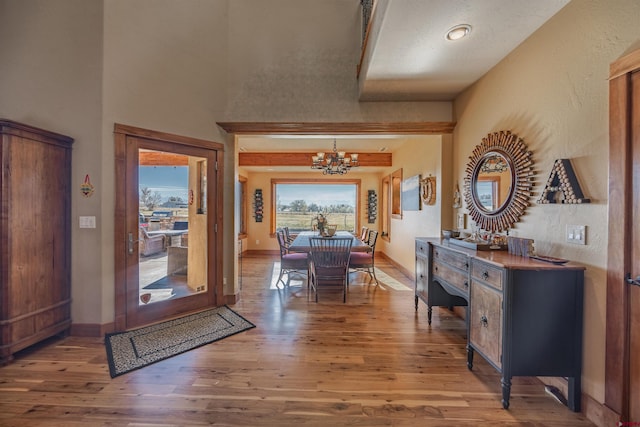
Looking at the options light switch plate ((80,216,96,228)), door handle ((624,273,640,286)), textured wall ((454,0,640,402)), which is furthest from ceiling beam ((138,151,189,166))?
door handle ((624,273,640,286))

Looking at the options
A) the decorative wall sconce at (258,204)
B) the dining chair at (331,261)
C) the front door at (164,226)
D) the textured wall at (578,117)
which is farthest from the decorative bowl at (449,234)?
the decorative wall sconce at (258,204)

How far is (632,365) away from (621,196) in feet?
3.15

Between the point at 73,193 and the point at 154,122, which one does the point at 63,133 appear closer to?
the point at 73,193

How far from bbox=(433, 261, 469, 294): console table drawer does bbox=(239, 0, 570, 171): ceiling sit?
2.00m

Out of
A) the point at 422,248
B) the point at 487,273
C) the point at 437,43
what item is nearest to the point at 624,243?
the point at 487,273

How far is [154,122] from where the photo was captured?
309 centimetres

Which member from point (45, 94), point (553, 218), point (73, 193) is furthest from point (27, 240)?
point (553, 218)

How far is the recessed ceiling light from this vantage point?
2.08 meters

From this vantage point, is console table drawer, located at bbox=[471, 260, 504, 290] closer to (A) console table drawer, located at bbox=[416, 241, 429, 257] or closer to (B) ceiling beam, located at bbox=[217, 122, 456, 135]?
(A) console table drawer, located at bbox=[416, 241, 429, 257]

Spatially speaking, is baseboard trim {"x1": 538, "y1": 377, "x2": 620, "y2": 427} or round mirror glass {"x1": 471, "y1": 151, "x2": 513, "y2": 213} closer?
baseboard trim {"x1": 538, "y1": 377, "x2": 620, "y2": 427}

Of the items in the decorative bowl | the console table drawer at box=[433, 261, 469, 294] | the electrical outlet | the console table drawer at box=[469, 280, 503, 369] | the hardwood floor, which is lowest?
the hardwood floor

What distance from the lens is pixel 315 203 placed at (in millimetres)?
8133

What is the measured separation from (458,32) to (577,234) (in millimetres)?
1746

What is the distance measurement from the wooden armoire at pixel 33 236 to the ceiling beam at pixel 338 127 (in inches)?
69.9
